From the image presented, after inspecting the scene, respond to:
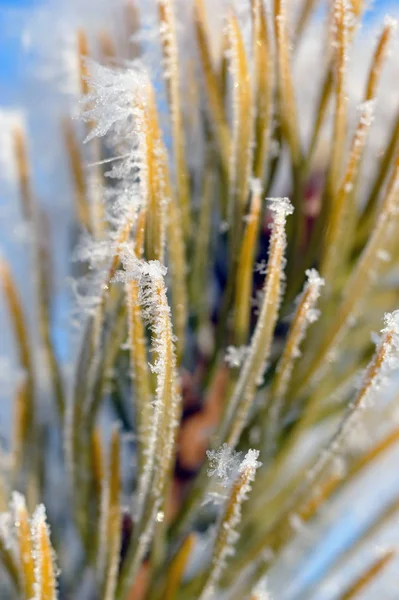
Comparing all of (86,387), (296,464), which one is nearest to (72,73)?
(86,387)

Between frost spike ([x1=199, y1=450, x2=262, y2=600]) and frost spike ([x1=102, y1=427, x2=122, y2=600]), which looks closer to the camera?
frost spike ([x1=199, y1=450, x2=262, y2=600])

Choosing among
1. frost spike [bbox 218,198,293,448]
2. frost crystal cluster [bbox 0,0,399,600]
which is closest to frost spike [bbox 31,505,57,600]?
frost crystal cluster [bbox 0,0,399,600]

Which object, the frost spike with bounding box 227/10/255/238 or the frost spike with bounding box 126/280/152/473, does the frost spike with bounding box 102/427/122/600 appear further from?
the frost spike with bounding box 227/10/255/238

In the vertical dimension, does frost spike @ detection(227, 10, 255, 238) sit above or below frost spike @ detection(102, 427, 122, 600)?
above

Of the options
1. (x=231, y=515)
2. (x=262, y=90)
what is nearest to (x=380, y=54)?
(x=262, y=90)

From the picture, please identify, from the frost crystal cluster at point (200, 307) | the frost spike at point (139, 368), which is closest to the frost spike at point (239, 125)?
the frost crystal cluster at point (200, 307)

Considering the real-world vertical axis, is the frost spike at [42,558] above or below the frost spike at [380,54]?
below

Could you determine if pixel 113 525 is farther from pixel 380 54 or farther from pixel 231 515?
pixel 380 54

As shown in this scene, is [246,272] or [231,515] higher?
[246,272]

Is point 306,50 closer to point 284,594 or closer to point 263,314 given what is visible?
point 263,314

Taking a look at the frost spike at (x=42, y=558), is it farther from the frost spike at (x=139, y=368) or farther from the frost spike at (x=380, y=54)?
the frost spike at (x=380, y=54)

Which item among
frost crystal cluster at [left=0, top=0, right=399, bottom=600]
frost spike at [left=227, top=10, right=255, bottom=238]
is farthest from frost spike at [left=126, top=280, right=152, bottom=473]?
frost spike at [left=227, top=10, right=255, bottom=238]

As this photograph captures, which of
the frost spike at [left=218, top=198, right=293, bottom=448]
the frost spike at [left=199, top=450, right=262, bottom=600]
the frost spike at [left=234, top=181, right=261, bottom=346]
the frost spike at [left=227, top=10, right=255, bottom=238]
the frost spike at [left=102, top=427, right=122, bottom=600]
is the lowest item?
the frost spike at [left=199, top=450, right=262, bottom=600]
